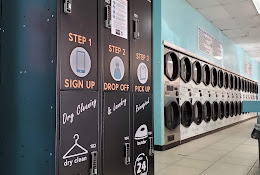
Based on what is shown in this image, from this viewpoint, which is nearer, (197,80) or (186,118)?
(186,118)

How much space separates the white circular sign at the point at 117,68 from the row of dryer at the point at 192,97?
7.45 ft

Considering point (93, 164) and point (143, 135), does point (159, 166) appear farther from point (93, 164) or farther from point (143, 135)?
point (93, 164)

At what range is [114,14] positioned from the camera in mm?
2229

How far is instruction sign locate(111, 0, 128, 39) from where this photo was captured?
7.26 feet

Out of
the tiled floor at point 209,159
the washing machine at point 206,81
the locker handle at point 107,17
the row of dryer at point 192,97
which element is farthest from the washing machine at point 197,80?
the locker handle at point 107,17

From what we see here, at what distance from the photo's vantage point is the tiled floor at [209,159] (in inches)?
125

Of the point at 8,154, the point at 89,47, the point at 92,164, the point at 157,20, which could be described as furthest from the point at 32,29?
the point at 157,20

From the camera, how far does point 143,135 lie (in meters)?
2.58

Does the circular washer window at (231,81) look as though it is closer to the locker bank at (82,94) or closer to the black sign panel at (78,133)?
the locker bank at (82,94)

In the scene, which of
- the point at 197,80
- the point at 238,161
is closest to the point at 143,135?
the point at 238,161

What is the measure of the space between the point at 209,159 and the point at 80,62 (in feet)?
8.94

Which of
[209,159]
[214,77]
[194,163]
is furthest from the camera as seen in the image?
[214,77]

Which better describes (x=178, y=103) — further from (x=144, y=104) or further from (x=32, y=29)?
→ (x=32, y=29)

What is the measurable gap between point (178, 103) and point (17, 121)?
3.51 metres
